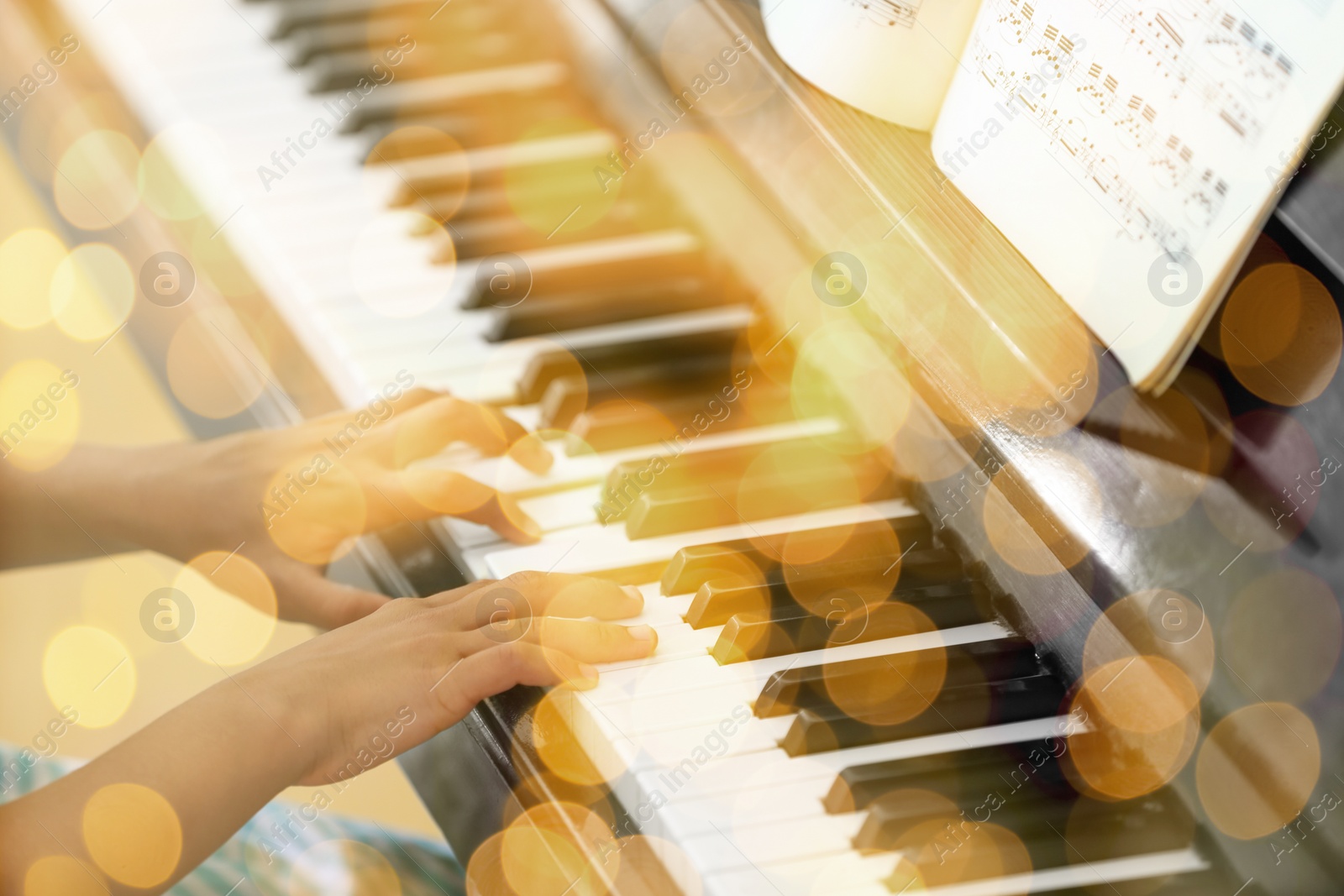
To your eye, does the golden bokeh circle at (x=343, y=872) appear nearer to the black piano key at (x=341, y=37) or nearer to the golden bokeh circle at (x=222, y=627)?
the golden bokeh circle at (x=222, y=627)

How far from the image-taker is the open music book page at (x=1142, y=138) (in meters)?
0.63

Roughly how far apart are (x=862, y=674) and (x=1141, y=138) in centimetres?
48

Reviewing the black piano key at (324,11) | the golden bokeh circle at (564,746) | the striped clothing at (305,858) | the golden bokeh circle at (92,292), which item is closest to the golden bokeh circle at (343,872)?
the striped clothing at (305,858)

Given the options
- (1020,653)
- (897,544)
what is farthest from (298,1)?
(1020,653)

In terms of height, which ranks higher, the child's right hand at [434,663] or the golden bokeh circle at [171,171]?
the golden bokeh circle at [171,171]

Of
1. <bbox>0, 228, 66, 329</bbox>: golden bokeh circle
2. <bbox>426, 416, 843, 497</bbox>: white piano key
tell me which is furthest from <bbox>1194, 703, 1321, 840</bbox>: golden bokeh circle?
<bbox>0, 228, 66, 329</bbox>: golden bokeh circle

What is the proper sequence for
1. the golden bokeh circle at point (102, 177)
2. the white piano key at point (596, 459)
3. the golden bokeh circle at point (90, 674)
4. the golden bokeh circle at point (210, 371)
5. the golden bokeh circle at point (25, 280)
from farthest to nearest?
the golden bokeh circle at point (25, 280)
the golden bokeh circle at point (90, 674)
the golden bokeh circle at point (102, 177)
the golden bokeh circle at point (210, 371)
the white piano key at point (596, 459)

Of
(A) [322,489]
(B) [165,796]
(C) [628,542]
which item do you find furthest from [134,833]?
(C) [628,542]

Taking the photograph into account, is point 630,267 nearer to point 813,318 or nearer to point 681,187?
point 681,187

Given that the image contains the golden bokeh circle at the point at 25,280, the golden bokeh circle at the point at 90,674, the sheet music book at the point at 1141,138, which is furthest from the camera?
the golden bokeh circle at the point at 25,280

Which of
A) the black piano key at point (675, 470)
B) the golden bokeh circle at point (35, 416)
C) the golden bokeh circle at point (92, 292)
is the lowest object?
the black piano key at point (675, 470)

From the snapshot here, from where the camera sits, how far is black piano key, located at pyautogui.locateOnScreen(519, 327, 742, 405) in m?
1.15

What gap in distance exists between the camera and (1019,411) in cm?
86

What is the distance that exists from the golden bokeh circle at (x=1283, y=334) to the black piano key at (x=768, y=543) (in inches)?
13.6
